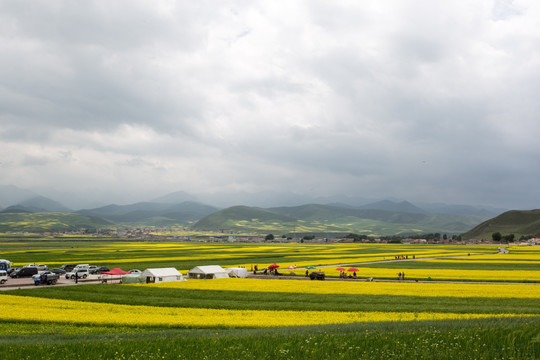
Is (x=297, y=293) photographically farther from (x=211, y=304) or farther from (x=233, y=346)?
(x=233, y=346)

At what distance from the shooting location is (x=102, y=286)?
47.1 metres

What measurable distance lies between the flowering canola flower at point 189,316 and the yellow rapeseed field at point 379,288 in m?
11.8

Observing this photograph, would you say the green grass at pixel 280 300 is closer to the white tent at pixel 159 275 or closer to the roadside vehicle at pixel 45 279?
the roadside vehicle at pixel 45 279

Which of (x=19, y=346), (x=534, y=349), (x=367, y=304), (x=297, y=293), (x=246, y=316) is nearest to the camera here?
(x=534, y=349)

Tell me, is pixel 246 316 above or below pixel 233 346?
below

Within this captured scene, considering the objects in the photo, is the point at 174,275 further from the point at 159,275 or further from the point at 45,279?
the point at 45,279

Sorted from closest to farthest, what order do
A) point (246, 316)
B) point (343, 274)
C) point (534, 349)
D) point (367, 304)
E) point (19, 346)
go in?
point (534, 349) < point (19, 346) < point (246, 316) < point (367, 304) < point (343, 274)

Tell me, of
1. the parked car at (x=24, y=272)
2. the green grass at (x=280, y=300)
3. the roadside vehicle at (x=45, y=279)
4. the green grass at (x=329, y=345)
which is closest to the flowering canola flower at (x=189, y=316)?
the green grass at (x=280, y=300)

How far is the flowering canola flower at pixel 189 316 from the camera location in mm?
26422

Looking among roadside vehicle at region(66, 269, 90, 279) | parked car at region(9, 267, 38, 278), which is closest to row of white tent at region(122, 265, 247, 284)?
roadside vehicle at region(66, 269, 90, 279)

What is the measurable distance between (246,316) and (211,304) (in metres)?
6.74

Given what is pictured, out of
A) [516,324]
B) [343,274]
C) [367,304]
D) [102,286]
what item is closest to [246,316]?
[367,304]

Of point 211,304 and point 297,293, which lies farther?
point 297,293

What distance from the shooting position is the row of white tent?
2106 inches
